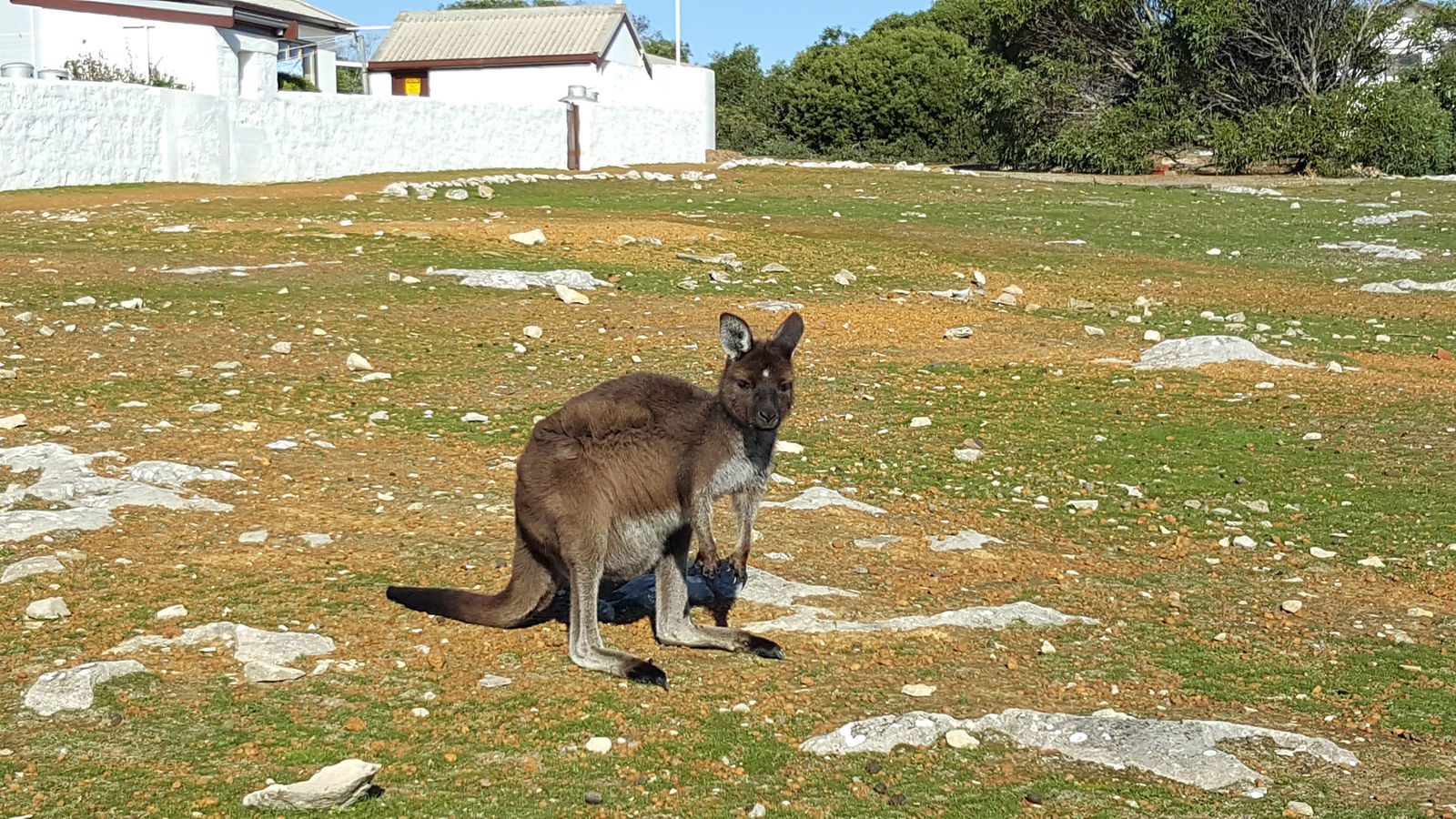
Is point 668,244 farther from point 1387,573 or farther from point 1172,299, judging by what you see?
point 1387,573

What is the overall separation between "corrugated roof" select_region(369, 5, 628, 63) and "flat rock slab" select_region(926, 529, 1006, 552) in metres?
42.2

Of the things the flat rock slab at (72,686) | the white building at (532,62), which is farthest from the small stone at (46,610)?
the white building at (532,62)

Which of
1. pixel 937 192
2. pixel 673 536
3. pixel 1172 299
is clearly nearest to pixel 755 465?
pixel 673 536

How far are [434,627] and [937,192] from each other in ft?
82.4

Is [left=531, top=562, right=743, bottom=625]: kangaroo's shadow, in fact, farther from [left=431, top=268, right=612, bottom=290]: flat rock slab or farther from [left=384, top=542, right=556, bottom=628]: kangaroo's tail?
[left=431, top=268, right=612, bottom=290]: flat rock slab

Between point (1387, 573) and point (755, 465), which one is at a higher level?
point (755, 465)

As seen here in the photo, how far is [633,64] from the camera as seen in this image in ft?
165

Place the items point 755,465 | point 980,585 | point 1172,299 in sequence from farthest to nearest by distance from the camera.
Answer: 1. point 1172,299
2. point 980,585
3. point 755,465

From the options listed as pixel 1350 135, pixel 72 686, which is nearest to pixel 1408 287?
pixel 72 686

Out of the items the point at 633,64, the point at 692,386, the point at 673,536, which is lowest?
the point at 673,536

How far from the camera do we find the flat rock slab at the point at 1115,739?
448cm

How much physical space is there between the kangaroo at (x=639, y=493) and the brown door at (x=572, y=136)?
1312 inches

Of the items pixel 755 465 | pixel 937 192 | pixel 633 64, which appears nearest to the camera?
pixel 755 465

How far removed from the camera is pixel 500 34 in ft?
164
